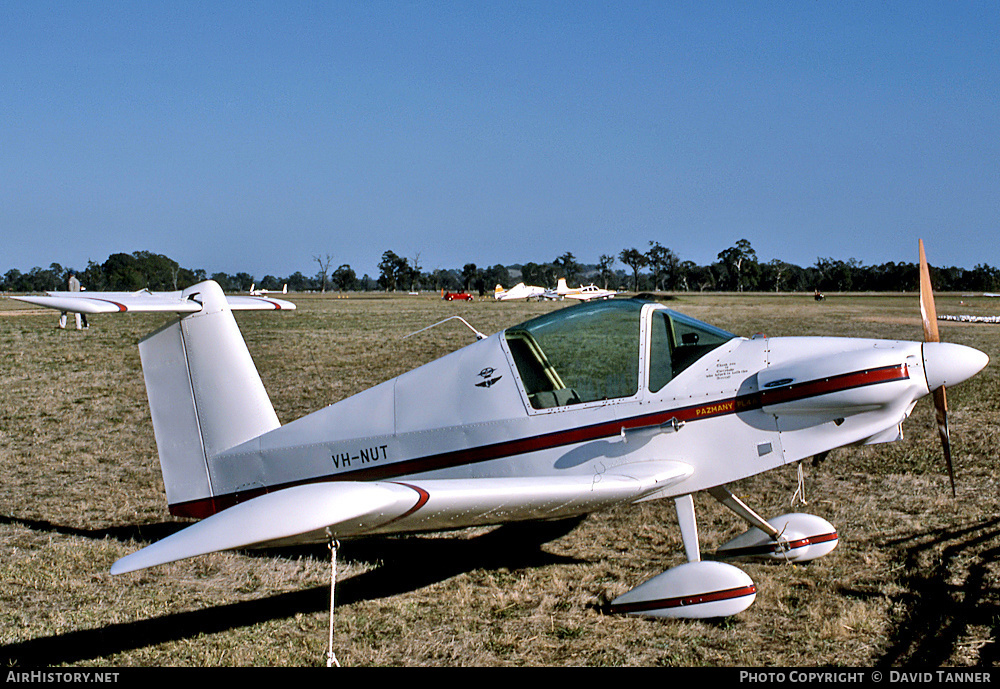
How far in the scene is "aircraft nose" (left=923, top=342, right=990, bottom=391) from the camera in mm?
4754

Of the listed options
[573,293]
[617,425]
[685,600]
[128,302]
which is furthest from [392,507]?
[573,293]

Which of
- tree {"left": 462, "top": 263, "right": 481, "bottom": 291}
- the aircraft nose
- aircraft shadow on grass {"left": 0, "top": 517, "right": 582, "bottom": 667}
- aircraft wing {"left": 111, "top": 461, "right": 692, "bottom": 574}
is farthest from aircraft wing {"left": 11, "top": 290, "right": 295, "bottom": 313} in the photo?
tree {"left": 462, "top": 263, "right": 481, "bottom": 291}

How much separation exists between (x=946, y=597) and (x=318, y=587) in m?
4.55

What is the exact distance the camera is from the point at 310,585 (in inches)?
217

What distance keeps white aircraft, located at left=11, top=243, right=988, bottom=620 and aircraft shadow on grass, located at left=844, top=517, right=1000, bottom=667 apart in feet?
2.72

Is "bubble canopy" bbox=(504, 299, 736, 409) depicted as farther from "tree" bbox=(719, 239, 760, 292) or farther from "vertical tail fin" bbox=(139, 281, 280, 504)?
"tree" bbox=(719, 239, 760, 292)

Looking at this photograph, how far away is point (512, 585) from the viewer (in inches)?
215

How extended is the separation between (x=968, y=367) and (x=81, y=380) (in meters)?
17.4

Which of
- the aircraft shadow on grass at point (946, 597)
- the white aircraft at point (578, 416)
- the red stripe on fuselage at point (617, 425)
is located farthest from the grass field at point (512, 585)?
the red stripe on fuselage at point (617, 425)

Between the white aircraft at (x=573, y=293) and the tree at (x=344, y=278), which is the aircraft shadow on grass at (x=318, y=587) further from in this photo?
the tree at (x=344, y=278)

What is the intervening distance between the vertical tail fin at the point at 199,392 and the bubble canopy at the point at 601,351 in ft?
6.77

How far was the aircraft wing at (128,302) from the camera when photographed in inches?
170
